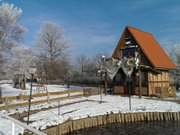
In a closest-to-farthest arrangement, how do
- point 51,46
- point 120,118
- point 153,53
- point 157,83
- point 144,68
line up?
point 120,118
point 144,68
point 157,83
point 153,53
point 51,46

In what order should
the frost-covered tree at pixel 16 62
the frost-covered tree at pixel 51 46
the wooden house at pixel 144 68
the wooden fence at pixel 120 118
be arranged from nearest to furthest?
the wooden fence at pixel 120 118 → the wooden house at pixel 144 68 → the frost-covered tree at pixel 16 62 → the frost-covered tree at pixel 51 46

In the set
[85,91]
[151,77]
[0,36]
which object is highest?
[0,36]

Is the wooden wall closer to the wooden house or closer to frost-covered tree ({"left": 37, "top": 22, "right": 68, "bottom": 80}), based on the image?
the wooden house

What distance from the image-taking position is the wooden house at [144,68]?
70.9ft

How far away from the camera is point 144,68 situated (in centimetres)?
2191

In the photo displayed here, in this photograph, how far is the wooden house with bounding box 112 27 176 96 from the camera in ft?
70.9

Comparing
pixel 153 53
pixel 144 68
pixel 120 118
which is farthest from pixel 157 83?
pixel 120 118

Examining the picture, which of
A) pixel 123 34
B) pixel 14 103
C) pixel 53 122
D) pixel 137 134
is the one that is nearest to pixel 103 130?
pixel 137 134

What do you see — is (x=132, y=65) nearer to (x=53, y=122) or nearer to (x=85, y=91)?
(x=85, y=91)

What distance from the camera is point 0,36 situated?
74.4 ft

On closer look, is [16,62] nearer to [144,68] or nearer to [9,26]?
[9,26]

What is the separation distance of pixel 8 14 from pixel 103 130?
1755 cm

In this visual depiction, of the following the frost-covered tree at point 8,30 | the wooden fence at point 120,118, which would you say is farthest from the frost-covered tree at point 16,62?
the wooden fence at point 120,118

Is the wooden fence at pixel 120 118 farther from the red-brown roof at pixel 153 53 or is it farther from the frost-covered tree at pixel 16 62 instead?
the frost-covered tree at pixel 16 62
